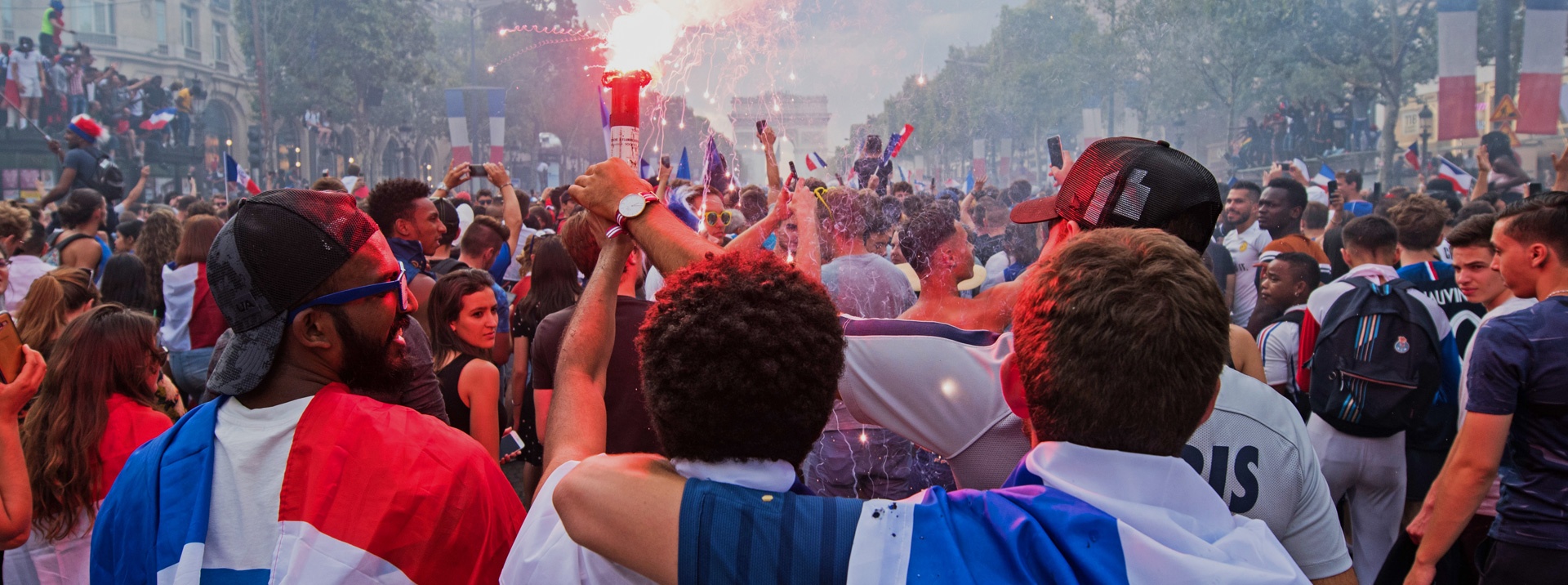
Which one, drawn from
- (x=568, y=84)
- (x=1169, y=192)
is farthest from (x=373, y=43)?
(x=1169, y=192)

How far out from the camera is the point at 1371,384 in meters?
4.38

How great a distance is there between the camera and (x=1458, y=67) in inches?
642

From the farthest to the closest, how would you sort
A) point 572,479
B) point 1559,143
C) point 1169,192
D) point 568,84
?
point 568,84
point 1559,143
point 1169,192
point 572,479

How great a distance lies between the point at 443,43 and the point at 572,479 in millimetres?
64294

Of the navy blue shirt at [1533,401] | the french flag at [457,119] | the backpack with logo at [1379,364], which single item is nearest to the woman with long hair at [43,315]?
the navy blue shirt at [1533,401]

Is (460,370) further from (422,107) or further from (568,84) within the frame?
(422,107)

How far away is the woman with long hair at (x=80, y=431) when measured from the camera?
2893 mm

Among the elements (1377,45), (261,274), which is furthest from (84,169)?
(1377,45)

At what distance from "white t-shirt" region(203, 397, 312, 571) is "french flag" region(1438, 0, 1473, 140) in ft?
62.0

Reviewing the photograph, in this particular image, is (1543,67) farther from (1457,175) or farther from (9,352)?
(9,352)

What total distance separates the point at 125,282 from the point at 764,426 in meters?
5.88

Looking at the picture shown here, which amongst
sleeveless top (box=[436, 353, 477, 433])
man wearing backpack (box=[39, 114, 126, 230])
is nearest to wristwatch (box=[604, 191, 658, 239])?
sleeveless top (box=[436, 353, 477, 433])

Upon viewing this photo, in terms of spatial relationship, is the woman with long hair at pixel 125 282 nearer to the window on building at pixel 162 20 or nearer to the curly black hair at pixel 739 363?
the curly black hair at pixel 739 363

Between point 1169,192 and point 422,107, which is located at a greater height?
point 422,107
